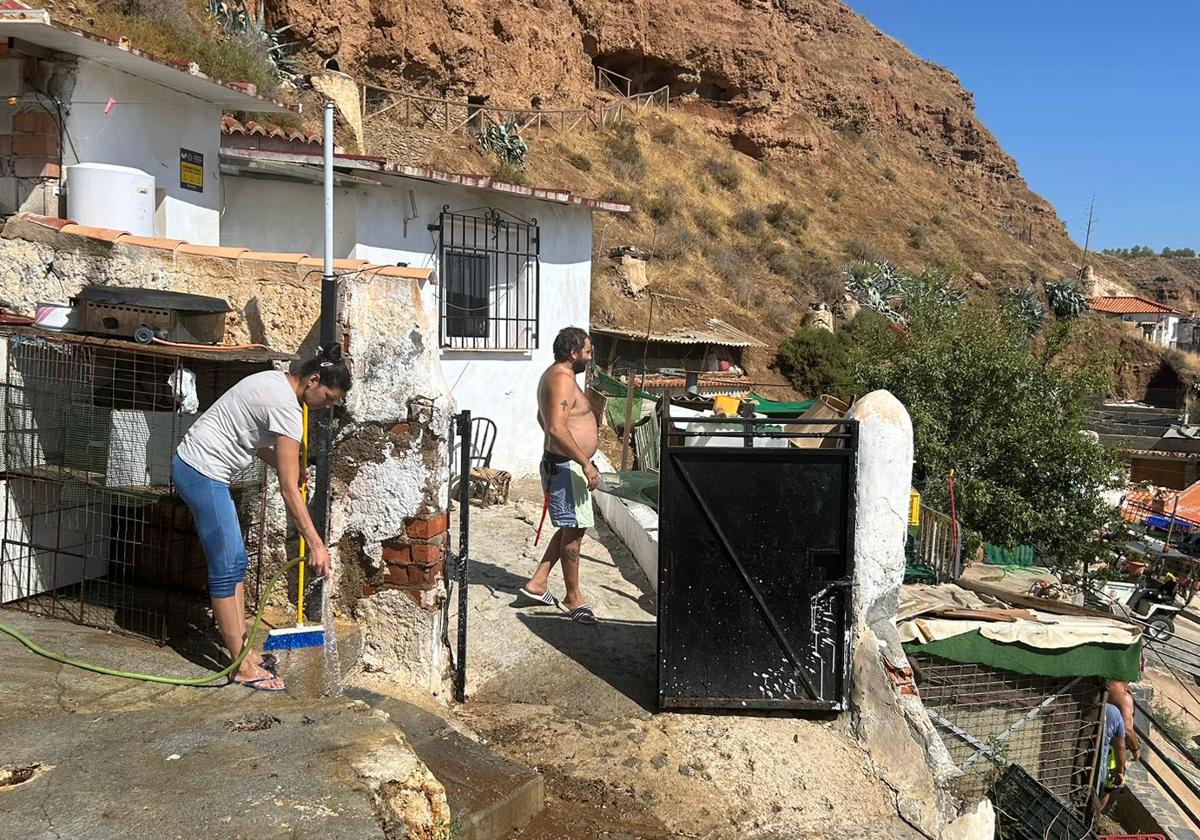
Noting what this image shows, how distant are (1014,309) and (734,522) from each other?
15447mm

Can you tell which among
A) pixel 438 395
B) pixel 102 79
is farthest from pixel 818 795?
pixel 102 79

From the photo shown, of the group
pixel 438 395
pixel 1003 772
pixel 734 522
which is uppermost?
pixel 438 395

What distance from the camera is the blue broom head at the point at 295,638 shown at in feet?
12.1

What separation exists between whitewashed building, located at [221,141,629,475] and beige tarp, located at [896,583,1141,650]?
5.14m

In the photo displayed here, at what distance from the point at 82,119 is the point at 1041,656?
25.0 ft

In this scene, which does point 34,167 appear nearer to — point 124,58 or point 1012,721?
point 124,58

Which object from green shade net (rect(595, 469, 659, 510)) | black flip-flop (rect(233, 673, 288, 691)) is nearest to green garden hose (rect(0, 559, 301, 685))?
black flip-flop (rect(233, 673, 288, 691))

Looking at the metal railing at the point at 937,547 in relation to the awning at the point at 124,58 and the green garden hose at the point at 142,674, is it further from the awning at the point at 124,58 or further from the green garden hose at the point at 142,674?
the awning at the point at 124,58

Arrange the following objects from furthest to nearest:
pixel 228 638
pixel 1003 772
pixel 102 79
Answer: pixel 102 79 → pixel 1003 772 → pixel 228 638

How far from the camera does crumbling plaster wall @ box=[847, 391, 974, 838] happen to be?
14.3 feet

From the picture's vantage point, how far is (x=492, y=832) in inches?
131

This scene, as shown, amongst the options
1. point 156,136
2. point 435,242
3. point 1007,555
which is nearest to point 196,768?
point 156,136

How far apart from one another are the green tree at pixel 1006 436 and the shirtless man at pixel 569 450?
892cm

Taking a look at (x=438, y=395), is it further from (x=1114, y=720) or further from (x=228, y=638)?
(x=1114, y=720)
